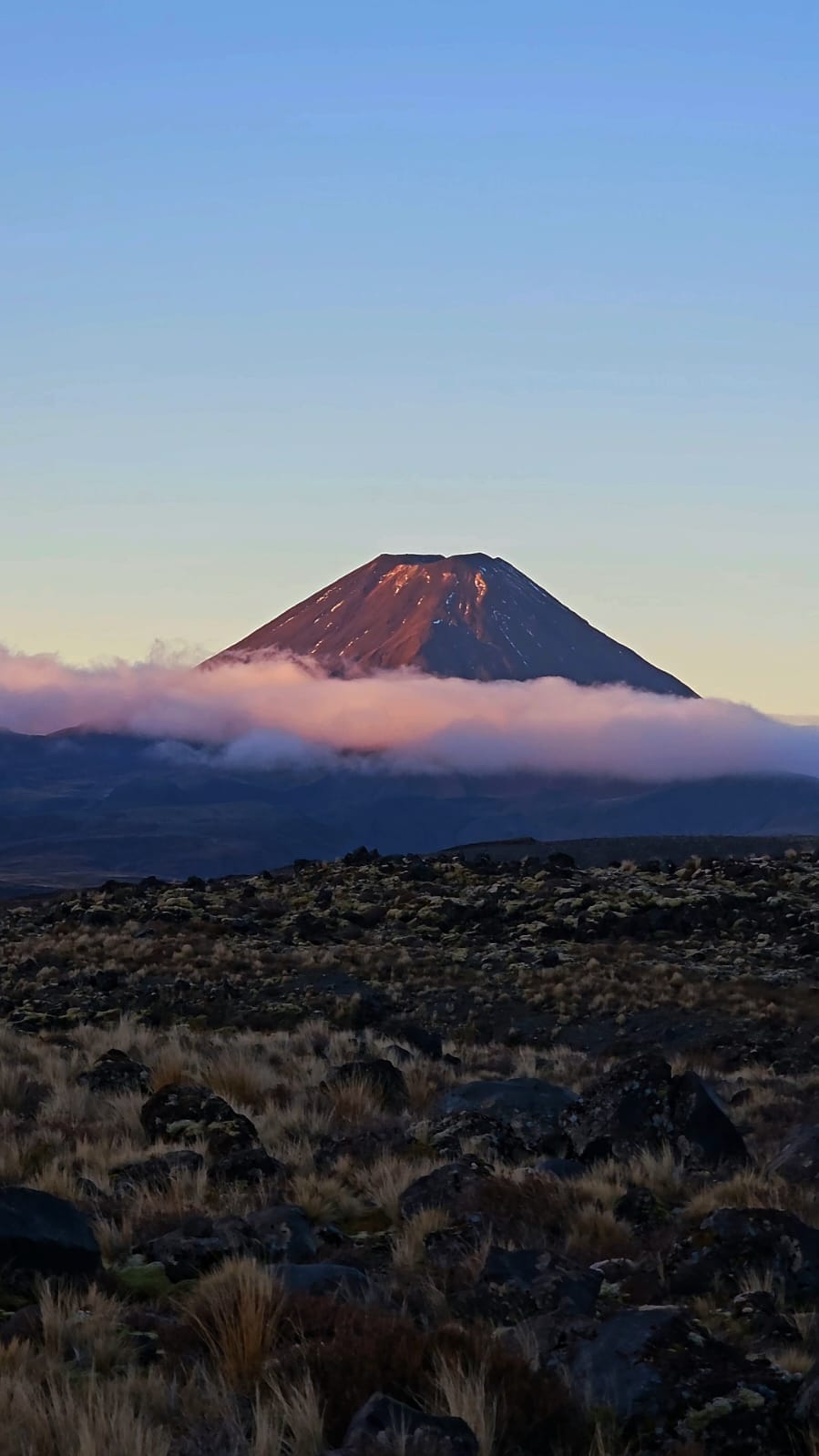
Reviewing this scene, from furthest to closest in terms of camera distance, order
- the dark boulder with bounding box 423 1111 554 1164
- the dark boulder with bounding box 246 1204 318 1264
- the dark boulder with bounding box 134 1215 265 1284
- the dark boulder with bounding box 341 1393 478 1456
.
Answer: the dark boulder with bounding box 423 1111 554 1164, the dark boulder with bounding box 246 1204 318 1264, the dark boulder with bounding box 134 1215 265 1284, the dark boulder with bounding box 341 1393 478 1456

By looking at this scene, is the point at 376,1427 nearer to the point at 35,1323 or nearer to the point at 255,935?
the point at 35,1323

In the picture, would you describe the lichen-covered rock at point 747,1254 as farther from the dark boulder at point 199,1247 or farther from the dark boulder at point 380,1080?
the dark boulder at point 380,1080

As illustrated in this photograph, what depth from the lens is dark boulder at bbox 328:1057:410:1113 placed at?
1389 centimetres

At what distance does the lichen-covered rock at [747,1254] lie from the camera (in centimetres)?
694

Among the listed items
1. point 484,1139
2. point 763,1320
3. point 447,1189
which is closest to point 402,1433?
point 763,1320

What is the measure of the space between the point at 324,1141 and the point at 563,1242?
3786 millimetres

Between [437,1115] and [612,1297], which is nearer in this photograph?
[612,1297]

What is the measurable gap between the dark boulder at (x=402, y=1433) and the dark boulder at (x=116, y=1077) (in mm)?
9651

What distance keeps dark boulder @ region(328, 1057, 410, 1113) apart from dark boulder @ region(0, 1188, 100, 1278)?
21.6 ft

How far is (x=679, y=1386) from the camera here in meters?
5.17

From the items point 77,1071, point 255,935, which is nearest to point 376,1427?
point 77,1071

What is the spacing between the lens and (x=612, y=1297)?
22.7 feet

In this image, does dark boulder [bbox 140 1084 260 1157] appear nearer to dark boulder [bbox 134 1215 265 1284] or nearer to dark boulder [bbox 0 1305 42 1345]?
dark boulder [bbox 134 1215 265 1284]

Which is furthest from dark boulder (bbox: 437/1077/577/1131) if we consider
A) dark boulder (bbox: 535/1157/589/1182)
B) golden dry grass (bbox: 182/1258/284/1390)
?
golden dry grass (bbox: 182/1258/284/1390)
